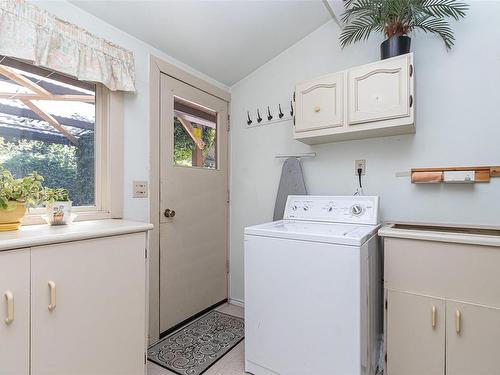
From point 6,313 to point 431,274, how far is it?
1898 mm

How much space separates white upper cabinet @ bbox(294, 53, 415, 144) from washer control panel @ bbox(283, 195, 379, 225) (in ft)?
1.51

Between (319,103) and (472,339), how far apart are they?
1573 mm

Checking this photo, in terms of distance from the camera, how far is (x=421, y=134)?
6.02 ft

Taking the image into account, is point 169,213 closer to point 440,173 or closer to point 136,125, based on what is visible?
point 136,125

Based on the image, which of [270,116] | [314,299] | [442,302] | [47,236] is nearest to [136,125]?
[47,236]

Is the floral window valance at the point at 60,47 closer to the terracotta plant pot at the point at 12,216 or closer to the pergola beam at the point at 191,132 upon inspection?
the pergola beam at the point at 191,132

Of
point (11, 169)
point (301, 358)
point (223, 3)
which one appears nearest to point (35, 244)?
point (11, 169)

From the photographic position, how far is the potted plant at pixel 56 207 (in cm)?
139

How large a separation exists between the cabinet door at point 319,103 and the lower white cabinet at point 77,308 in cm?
133

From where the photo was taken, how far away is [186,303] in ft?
7.41

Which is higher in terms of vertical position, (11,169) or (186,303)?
(11,169)

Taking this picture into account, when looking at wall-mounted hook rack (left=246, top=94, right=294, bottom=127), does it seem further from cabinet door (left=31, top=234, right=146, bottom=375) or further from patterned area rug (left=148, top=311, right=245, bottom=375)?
patterned area rug (left=148, top=311, right=245, bottom=375)

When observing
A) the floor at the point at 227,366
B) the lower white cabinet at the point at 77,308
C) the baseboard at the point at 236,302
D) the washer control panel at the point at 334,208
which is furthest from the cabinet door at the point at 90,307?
the baseboard at the point at 236,302

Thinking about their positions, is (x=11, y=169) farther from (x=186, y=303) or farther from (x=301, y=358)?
(x=301, y=358)
